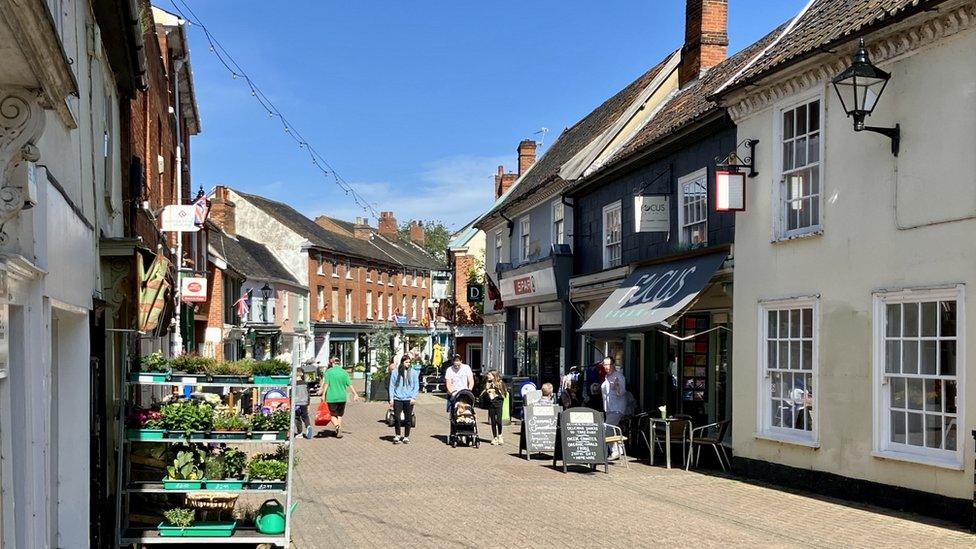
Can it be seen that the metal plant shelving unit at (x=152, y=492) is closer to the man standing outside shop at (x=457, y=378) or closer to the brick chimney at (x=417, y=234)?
the man standing outside shop at (x=457, y=378)

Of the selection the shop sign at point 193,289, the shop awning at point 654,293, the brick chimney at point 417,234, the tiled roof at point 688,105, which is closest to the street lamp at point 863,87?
the shop awning at point 654,293

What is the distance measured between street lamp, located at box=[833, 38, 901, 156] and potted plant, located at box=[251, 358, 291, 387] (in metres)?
7.20

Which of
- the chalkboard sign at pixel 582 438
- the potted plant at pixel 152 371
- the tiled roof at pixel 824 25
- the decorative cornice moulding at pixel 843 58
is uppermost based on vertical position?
the tiled roof at pixel 824 25

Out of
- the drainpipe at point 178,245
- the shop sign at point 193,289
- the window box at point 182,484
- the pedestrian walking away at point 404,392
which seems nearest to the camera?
the window box at point 182,484

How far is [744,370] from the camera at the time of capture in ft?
47.3

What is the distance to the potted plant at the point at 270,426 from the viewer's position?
9258 millimetres

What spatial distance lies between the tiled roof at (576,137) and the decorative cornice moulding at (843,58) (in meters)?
9.75

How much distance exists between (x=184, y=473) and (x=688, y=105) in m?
13.9

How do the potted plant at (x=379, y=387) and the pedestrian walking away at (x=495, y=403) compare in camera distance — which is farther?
the potted plant at (x=379, y=387)

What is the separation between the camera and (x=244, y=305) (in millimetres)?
44188

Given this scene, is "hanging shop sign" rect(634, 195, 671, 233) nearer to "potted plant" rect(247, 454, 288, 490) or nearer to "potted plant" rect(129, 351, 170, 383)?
"potted plant" rect(247, 454, 288, 490)

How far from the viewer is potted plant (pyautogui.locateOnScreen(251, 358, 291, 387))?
9258 mm

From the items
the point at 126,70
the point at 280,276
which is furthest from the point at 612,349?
the point at 280,276

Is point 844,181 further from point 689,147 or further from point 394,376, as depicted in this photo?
point 394,376
